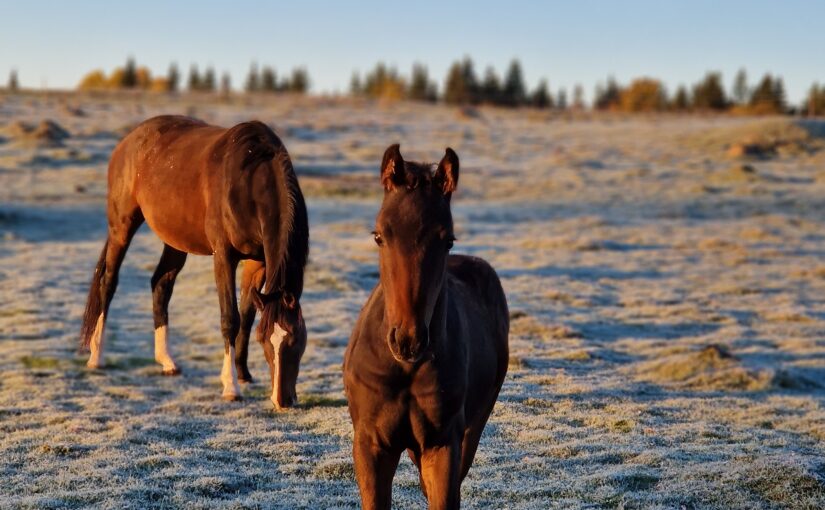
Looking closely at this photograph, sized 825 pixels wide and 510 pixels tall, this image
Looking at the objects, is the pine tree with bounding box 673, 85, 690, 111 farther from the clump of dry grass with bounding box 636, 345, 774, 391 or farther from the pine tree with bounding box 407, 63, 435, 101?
the clump of dry grass with bounding box 636, 345, 774, 391

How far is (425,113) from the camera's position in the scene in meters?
62.1

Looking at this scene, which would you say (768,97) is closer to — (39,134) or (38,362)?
(39,134)

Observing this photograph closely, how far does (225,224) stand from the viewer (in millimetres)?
9234

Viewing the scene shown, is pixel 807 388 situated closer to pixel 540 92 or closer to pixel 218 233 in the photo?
pixel 218 233

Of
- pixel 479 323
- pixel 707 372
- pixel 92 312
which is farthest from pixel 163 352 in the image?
pixel 479 323

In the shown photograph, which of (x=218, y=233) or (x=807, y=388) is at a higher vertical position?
(x=218, y=233)

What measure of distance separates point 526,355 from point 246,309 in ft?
11.5

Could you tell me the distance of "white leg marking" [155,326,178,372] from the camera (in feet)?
35.8

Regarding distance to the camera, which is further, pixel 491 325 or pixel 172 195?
pixel 172 195

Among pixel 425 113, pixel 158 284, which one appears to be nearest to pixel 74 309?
pixel 158 284

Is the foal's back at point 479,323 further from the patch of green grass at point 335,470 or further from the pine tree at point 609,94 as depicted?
the pine tree at point 609,94

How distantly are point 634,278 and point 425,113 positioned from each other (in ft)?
145

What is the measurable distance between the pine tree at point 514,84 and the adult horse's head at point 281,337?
3138 inches

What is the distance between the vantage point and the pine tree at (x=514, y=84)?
86.5m
